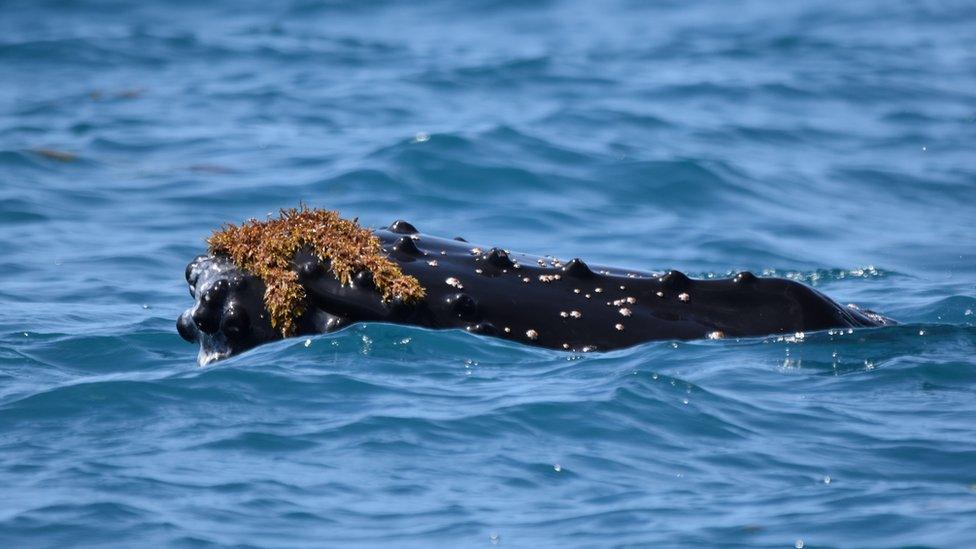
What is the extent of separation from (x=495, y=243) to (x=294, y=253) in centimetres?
537

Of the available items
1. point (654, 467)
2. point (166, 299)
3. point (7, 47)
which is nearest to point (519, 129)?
point (166, 299)

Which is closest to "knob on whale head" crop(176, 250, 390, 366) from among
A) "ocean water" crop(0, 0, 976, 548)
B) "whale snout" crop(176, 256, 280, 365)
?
"whale snout" crop(176, 256, 280, 365)

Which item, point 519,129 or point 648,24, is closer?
point 519,129

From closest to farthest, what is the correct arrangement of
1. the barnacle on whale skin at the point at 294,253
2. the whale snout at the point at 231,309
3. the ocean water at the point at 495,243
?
1. the ocean water at the point at 495,243
2. the barnacle on whale skin at the point at 294,253
3. the whale snout at the point at 231,309

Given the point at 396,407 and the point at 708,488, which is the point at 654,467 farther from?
the point at 396,407

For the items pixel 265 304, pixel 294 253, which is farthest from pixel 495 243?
pixel 265 304

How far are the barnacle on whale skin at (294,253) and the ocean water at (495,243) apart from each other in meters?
0.24

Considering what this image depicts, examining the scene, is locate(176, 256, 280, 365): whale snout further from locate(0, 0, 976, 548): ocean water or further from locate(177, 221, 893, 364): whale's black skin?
locate(0, 0, 976, 548): ocean water

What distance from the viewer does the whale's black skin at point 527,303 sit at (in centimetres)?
761

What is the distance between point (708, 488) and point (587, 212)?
8.14 meters

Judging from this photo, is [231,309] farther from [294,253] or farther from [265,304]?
[294,253]

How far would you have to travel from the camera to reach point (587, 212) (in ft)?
46.9

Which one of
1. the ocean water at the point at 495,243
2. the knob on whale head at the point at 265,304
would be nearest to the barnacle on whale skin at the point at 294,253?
the knob on whale head at the point at 265,304

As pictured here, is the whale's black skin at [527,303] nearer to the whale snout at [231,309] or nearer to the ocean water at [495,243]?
the whale snout at [231,309]
